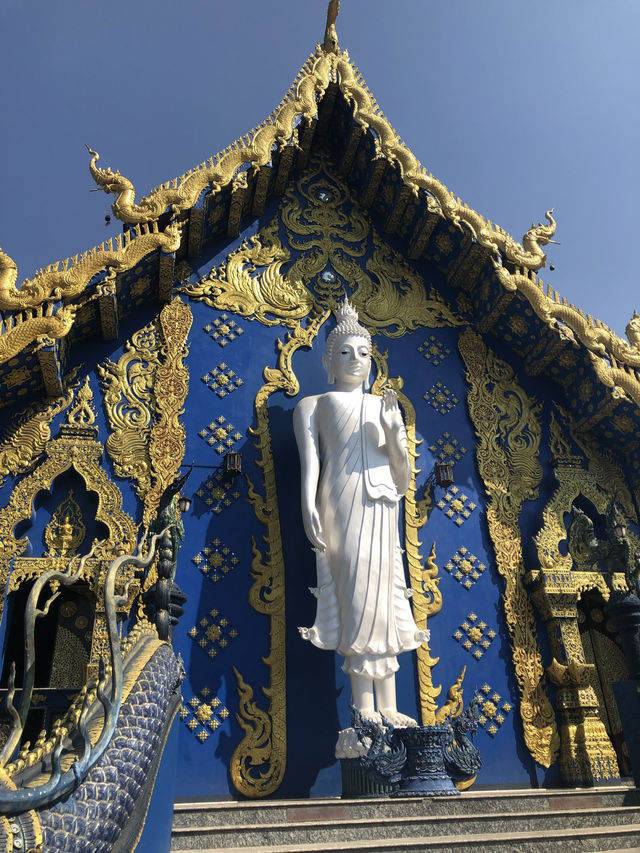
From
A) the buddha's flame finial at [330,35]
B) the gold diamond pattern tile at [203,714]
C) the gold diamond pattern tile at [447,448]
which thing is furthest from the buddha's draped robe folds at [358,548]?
the buddha's flame finial at [330,35]

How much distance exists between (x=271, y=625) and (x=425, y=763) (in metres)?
1.83

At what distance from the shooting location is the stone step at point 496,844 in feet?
11.5

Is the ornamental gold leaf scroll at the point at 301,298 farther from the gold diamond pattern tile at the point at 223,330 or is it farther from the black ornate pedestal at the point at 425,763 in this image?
the black ornate pedestal at the point at 425,763

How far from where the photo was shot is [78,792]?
1904mm

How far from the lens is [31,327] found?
5.60 m

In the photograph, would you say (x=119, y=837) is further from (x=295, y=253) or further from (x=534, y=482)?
(x=295, y=253)

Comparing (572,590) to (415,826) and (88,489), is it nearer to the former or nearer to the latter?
(415,826)

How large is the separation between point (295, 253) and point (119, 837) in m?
6.69

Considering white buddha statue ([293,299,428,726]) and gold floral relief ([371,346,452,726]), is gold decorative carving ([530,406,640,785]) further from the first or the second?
white buddha statue ([293,299,428,726])

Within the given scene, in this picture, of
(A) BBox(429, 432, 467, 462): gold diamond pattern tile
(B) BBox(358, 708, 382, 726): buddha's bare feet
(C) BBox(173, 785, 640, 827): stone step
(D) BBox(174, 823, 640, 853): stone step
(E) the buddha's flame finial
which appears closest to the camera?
(D) BBox(174, 823, 640, 853): stone step

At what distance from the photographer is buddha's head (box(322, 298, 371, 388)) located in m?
6.64

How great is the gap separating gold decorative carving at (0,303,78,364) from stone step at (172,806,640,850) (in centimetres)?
365

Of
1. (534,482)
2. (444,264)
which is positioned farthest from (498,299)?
(534,482)

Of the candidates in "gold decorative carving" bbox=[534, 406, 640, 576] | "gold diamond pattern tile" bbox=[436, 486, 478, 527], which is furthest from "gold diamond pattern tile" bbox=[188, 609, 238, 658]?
"gold decorative carving" bbox=[534, 406, 640, 576]
